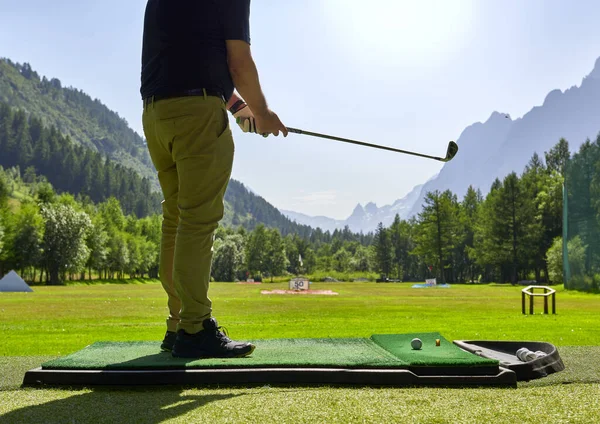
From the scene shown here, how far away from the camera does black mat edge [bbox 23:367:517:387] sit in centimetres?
327

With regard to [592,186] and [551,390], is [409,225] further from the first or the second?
[551,390]

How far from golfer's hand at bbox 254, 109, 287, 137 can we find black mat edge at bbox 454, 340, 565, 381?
2296 mm

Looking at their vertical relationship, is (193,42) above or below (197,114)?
above

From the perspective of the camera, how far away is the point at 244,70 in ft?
13.0

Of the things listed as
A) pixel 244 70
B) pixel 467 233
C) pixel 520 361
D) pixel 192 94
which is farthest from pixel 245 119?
pixel 467 233

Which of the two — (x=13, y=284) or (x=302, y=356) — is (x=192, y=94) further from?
(x=13, y=284)

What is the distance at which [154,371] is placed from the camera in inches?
129

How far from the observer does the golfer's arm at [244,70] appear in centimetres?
395

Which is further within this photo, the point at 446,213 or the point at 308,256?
the point at 308,256

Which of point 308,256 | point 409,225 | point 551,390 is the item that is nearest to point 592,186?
point 551,390

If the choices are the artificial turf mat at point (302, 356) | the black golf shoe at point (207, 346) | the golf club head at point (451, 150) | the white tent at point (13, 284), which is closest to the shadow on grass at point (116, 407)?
the artificial turf mat at point (302, 356)

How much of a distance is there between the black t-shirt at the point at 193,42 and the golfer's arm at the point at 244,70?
43 millimetres

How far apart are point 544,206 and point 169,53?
83.3 meters

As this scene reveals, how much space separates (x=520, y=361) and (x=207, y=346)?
2.52 m
